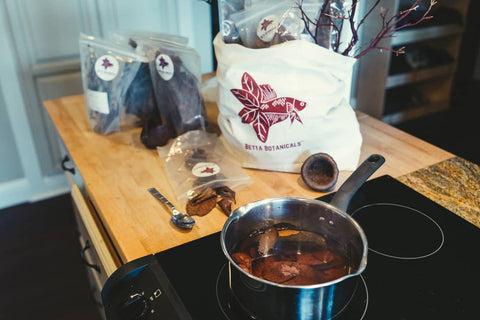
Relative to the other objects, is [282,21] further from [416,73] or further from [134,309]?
[416,73]

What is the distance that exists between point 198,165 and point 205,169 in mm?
27

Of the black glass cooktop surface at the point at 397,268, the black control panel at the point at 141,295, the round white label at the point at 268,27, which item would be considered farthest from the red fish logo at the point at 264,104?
the black control panel at the point at 141,295

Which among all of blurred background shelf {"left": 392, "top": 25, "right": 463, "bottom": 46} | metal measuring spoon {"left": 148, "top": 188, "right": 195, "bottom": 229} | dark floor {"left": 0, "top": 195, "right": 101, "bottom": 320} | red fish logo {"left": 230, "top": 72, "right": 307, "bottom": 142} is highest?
red fish logo {"left": 230, "top": 72, "right": 307, "bottom": 142}

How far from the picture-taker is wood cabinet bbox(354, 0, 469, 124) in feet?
8.98

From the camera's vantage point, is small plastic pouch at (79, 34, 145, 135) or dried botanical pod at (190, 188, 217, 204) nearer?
dried botanical pod at (190, 188, 217, 204)

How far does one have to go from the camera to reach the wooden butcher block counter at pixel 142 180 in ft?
2.50

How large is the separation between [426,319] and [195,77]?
30.8 inches

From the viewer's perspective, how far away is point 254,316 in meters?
0.58

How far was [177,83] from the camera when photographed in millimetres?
1084

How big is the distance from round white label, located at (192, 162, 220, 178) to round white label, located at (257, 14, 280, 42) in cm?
30

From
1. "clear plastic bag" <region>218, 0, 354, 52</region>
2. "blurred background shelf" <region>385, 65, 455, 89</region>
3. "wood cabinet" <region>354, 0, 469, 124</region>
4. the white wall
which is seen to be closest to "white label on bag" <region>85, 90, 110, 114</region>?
"clear plastic bag" <region>218, 0, 354, 52</region>

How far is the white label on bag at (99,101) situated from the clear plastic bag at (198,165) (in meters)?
0.22

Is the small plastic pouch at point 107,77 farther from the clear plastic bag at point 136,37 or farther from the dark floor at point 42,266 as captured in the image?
the dark floor at point 42,266

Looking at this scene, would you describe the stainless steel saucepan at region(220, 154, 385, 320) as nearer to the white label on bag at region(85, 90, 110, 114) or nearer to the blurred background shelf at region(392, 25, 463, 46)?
the white label on bag at region(85, 90, 110, 114)
